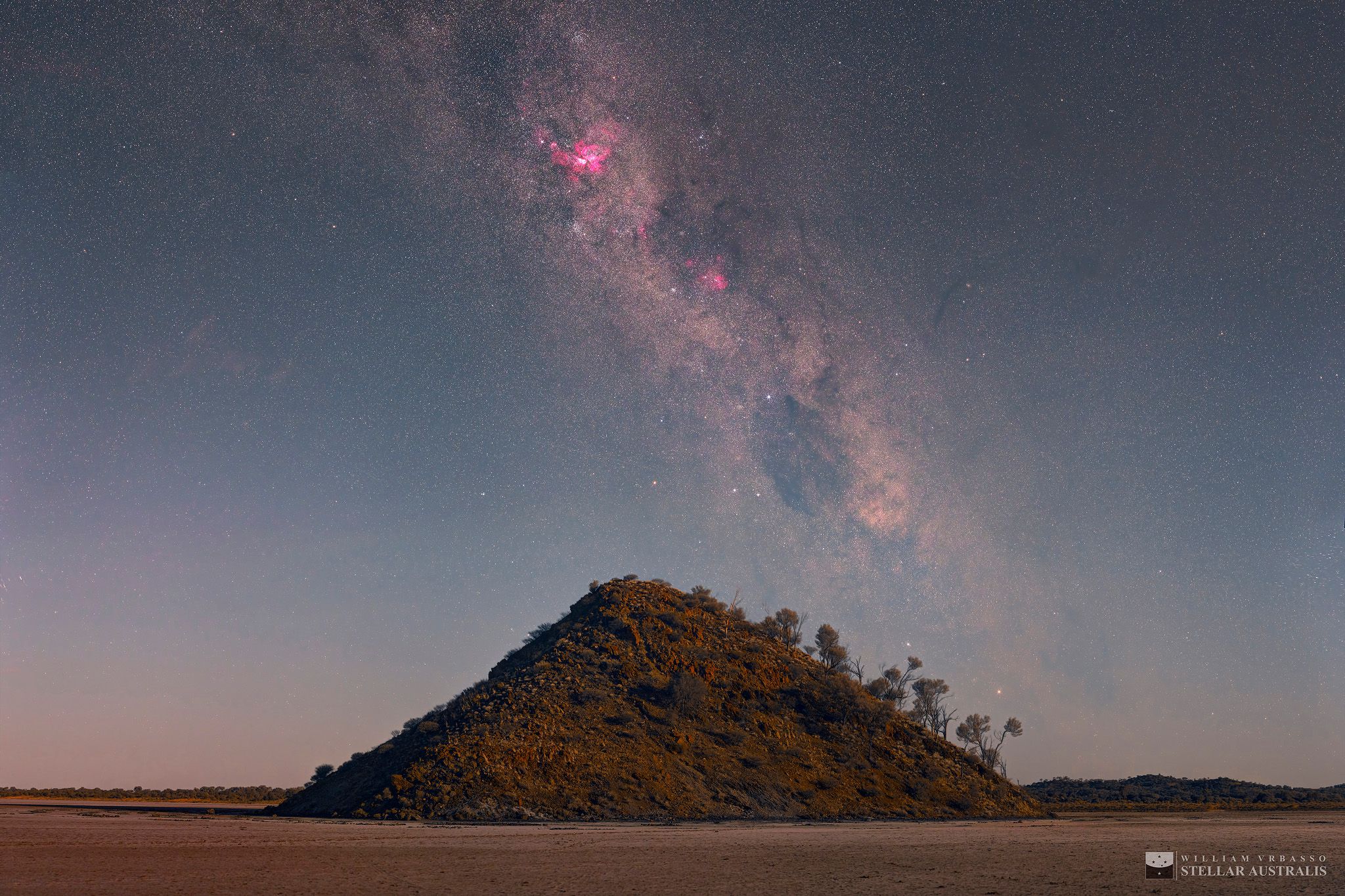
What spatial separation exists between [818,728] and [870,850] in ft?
129

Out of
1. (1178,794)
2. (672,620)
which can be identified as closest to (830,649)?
(672,620)

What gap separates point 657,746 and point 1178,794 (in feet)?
329

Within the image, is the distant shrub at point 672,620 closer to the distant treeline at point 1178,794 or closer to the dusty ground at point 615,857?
the dusty ground at point 615,857

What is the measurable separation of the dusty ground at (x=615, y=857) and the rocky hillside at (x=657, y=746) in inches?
321

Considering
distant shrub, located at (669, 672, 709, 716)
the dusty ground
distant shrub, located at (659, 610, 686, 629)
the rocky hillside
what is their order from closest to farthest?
the dusty ground
the rocky hillside
distant shrub, located at (669, 672, 709, 716)
distant shrub, located at (659, 610, 686, 629)

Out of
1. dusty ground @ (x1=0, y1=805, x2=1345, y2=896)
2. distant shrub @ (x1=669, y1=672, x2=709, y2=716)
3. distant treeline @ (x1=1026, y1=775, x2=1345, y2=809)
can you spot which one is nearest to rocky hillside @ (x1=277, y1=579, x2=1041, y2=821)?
distant shrub @ (x1=669, y1=672, x2=709, y2=716)

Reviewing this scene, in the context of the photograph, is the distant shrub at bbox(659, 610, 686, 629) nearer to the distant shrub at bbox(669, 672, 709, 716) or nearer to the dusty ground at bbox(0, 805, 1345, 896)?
the distant shrub at bbox(669, 672, 709, 716)

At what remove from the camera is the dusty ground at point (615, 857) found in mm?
21016

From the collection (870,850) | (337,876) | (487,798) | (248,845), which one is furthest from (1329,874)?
(487,798)

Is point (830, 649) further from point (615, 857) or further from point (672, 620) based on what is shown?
point (615, 857)

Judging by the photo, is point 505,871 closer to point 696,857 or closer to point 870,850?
point 696,857

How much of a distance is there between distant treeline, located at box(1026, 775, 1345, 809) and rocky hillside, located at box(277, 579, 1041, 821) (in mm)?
35506

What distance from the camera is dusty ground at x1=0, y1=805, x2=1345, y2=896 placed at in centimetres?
2102

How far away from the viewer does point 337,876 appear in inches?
883
